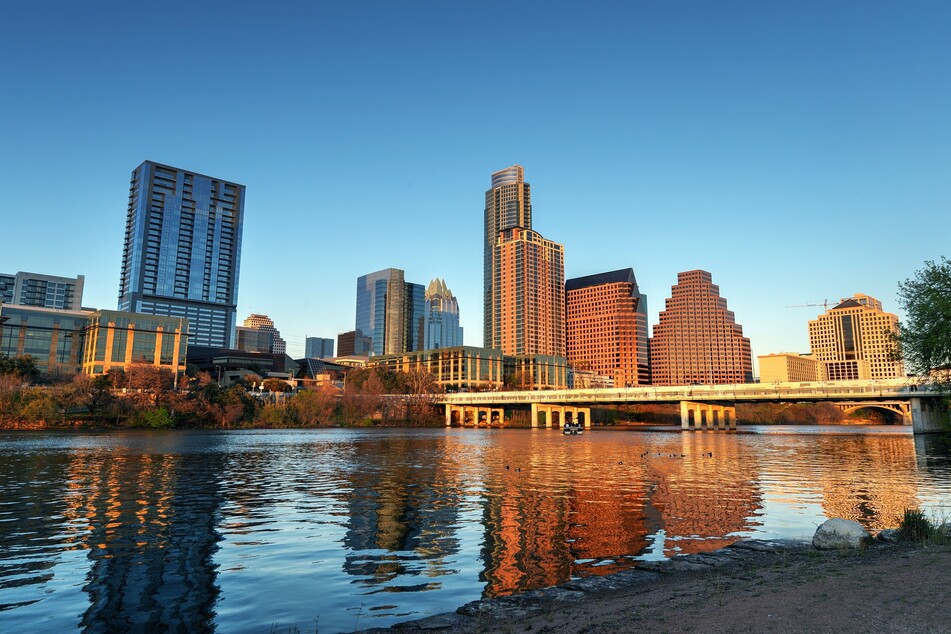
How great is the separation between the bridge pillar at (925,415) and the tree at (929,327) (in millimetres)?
84103

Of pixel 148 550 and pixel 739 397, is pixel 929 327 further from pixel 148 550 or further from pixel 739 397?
pixel 739 397

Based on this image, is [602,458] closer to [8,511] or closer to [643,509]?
[643,509]

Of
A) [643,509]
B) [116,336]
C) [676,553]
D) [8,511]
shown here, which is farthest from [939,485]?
[116,336]

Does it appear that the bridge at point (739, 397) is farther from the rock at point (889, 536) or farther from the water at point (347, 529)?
the rock at point (889, 536)

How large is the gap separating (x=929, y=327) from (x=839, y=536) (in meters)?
38.0

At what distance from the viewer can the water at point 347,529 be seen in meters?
14.5

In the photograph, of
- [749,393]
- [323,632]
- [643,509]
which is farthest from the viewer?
[749,393]

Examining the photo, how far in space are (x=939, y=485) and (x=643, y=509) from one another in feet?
75.9

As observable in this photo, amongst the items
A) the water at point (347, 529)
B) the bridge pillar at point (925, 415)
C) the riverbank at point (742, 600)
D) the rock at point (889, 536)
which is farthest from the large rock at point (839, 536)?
the bridge pillar at point (925, 415)

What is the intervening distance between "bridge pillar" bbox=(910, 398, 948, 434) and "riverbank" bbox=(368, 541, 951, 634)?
416 ft

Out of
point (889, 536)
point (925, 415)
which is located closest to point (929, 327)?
point (889, 536)

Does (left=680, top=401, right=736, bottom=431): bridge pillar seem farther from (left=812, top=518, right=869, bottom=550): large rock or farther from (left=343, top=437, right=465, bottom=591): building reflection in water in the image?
(left=812, top=518, right=869, bottom=550): large rock

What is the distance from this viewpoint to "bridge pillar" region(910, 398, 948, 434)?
121125 mm

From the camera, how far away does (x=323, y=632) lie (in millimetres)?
12516
